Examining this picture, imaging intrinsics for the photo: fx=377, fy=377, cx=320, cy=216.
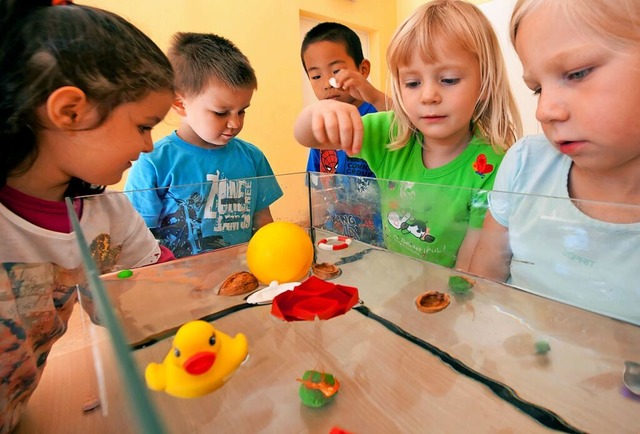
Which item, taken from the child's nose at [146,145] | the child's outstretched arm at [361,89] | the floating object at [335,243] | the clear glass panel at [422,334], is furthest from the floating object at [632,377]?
the child's outstretched arm at [361,89]

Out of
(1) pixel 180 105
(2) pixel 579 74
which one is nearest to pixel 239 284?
(2) pixel 579 74

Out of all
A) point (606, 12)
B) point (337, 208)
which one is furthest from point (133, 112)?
point (606, 12)

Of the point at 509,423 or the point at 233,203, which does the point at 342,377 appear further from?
the point at 233,203

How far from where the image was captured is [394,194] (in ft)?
1.92

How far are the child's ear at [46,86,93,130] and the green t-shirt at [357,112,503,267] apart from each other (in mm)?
412

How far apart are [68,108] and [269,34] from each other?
2.08m

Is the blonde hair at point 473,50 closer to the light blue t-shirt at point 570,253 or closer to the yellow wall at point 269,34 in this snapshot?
→ the light blue t-shirt at point 570,253

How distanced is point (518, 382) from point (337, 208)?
396 mm

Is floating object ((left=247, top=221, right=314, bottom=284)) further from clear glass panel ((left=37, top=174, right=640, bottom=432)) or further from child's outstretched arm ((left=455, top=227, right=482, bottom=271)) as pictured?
child's outstretched arm ((left=455, top=227, right=482, bottom=271))

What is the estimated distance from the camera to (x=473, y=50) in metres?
0.67

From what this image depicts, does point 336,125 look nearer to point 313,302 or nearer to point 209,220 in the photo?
point 209,220

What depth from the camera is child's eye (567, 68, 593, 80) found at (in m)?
0.44

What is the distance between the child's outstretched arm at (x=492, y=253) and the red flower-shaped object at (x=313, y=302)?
0.24 m

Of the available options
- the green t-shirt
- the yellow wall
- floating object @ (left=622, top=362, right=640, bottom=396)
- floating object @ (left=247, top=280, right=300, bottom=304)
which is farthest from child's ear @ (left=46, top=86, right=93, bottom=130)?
the yellow wall
